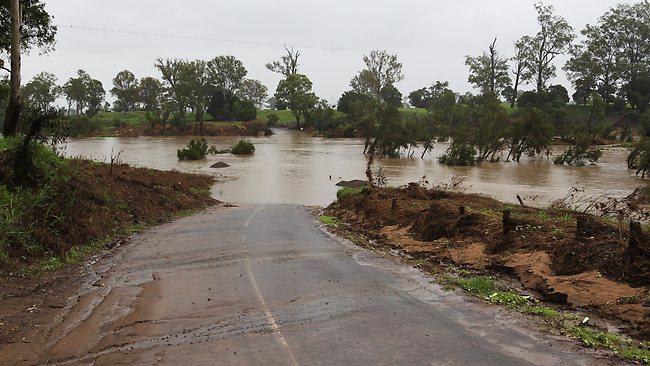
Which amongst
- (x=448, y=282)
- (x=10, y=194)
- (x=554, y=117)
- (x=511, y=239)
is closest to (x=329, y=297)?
(x=448, y=282)

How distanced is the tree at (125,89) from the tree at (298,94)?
123 ft

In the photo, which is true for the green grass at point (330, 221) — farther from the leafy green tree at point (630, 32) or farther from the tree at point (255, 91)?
the tree at point (255, 91)

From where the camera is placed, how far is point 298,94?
4053 inches

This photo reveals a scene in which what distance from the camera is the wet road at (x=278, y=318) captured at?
221 inches

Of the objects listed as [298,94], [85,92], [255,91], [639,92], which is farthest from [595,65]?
[85,92]

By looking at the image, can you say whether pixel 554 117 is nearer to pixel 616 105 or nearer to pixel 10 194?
pixel 616 105

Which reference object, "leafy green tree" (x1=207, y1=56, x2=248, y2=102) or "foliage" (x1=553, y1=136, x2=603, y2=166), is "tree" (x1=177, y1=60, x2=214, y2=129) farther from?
"foliage" (x1=553, y1=136, x2=603, y2=166)

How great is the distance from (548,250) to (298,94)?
315ft

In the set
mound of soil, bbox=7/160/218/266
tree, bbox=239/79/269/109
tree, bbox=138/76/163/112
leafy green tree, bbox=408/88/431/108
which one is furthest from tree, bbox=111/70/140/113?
mound of soil, bbox=7/160/218/266

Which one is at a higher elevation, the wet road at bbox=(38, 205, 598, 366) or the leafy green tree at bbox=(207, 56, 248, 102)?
the leafy green tree at bbox=(207, 56, 248, 102)

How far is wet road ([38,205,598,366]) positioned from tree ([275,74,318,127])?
92.7 m

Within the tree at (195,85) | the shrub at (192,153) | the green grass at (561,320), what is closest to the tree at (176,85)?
the tree at (195,85)

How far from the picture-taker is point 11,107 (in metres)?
16.5

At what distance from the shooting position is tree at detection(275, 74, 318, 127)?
102500 millimetres
